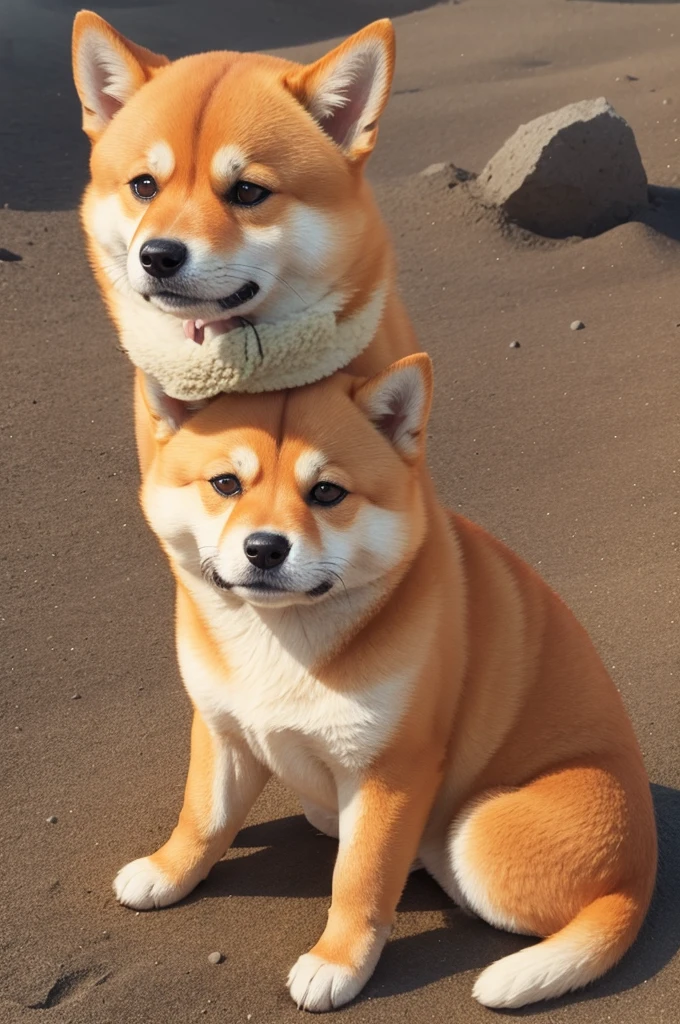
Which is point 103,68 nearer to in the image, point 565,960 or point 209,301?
point 209,301

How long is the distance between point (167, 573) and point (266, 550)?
234 centimetres

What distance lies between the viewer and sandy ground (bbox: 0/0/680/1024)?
300cm

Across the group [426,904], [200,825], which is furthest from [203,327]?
[426,904]

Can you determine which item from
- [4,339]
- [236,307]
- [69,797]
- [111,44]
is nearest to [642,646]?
[69,797]

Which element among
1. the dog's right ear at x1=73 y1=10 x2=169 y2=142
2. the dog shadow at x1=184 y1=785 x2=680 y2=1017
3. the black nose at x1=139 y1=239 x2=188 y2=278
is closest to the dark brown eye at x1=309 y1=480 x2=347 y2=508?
the black nose at x1=139 y1=239 x2=188 y2=278

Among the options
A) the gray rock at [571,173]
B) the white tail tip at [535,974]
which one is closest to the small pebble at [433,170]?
the gray rock at [571,173]

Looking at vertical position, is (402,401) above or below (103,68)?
below

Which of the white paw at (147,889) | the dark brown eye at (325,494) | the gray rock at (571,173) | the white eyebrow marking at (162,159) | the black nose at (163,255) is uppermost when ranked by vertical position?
the white eyebrow marking at (162,159)

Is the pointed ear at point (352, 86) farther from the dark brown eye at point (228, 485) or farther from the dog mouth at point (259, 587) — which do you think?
the dog mouth at point (259, 587)

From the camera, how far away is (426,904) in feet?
10.5

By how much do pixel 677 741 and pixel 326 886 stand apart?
48.8 inches

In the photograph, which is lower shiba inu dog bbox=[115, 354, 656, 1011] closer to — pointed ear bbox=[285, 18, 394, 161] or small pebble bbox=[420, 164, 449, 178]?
pointed ear bbox=[285, 18, 394, 161]

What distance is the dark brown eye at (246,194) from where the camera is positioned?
2646mm

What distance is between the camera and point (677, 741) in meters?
3.84
